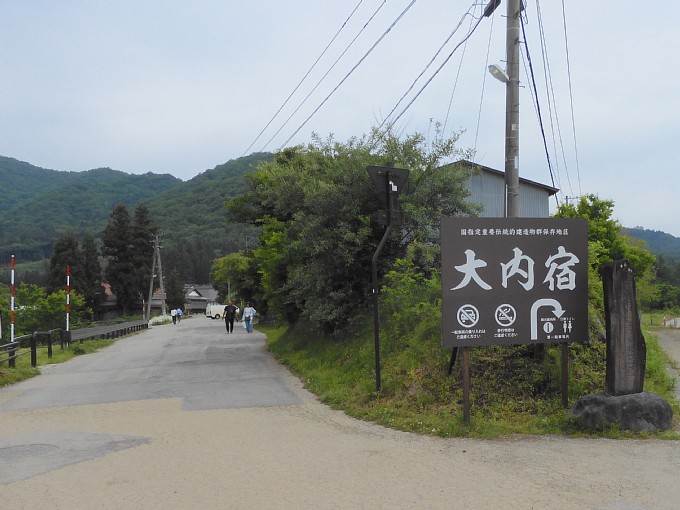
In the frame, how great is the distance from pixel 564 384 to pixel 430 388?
184 cm

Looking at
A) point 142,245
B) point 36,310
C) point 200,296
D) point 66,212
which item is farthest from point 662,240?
point 36,310

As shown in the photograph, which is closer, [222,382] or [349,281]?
[222,382]

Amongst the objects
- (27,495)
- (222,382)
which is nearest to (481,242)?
(27,495)

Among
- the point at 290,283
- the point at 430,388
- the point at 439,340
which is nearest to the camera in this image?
the point at 430,388

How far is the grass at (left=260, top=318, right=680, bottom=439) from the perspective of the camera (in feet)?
25.8

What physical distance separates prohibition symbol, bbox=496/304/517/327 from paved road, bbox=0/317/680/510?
150cm

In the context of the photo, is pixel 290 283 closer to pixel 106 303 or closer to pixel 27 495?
pixel 27 495

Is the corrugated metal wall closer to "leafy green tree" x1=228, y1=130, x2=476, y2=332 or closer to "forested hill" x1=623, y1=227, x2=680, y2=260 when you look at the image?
"leafy green tree" x1=228, y1=130, x2=476, y2=332

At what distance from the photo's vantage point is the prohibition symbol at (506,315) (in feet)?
26.9

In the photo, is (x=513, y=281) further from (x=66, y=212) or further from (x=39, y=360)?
(x=66, y=212)

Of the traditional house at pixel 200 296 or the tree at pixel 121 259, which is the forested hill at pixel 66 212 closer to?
the traditional house at pixel 200 296

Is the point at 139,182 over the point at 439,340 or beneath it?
over

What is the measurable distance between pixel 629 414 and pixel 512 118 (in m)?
4.85

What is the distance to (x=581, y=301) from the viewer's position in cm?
847
